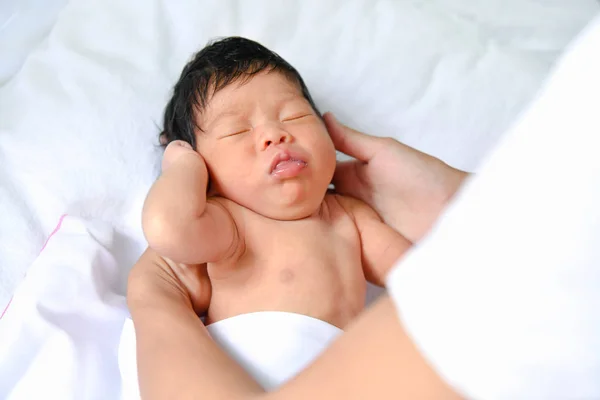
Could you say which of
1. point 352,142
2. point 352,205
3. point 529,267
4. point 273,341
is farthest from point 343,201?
point 529,267

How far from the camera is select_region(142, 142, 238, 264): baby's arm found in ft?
2.50

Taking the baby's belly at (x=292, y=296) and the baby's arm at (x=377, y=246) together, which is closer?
the baby's belly at (x=292, y=296)

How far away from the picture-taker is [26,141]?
1140 mm

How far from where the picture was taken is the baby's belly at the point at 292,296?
2.85 feet

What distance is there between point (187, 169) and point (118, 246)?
0.28 meters

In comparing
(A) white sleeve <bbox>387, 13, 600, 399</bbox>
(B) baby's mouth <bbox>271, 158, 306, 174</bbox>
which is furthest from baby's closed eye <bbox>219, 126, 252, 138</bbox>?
(A) white sleeve <bbox>387, 13, 600, 399</bbox>

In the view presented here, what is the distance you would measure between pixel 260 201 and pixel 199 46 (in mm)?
569

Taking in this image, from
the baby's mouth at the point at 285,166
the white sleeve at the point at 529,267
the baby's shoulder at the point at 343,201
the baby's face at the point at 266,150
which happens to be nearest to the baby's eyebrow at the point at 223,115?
the baby's face at the point at 266,150

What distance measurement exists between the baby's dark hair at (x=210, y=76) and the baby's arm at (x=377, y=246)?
0.27 meters

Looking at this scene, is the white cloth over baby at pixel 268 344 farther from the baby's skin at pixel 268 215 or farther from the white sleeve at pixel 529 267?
the white sleeve at pixel 529 267

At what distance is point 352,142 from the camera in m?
1.11

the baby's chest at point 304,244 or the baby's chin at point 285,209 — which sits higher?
the baby's chin at point 285,209

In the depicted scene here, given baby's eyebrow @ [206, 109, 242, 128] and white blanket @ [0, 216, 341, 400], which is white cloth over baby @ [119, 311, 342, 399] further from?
baby's eyebrow @ [206, 109, 242, 128]

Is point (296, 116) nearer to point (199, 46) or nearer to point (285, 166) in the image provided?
point (285, 166)
